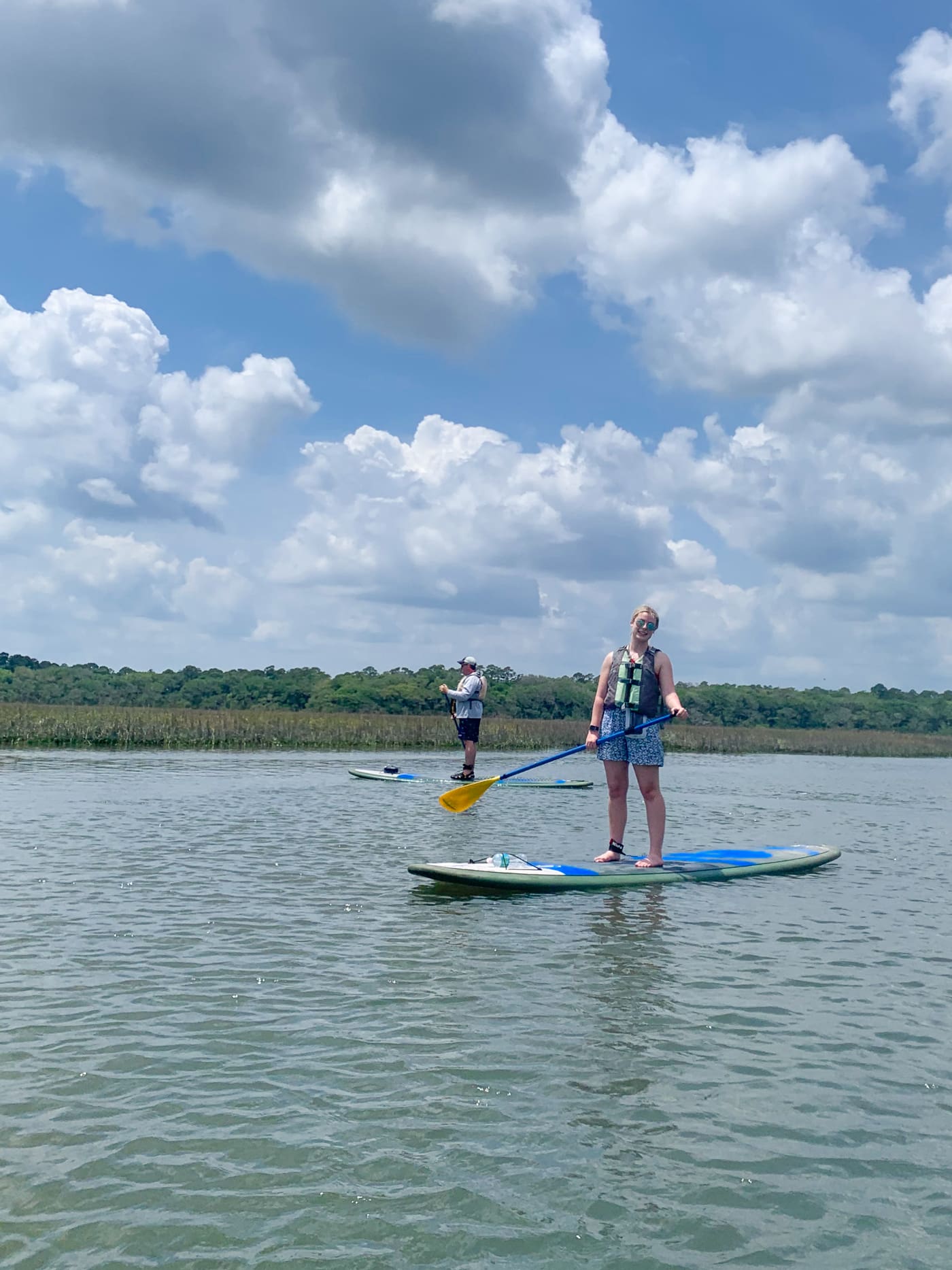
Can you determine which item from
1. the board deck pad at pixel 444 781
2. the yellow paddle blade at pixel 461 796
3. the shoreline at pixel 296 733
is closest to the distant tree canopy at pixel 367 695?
the shoreline at pixel 296 733

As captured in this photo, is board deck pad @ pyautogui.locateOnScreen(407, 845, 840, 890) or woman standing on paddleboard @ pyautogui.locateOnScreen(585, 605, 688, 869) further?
woman standing on paddleboard @ pyautogui.locateOnScreen(585, 605, 688, 869)

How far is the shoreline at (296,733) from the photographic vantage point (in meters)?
29.8

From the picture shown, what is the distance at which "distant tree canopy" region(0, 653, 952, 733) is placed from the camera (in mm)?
57750

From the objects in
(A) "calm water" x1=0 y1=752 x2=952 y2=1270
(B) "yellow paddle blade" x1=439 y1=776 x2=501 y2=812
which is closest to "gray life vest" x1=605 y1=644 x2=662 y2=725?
(A) "calm water" x1=0 y1=752 x2=952 y2=1270

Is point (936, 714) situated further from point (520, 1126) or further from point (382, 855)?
point (520, 1126)

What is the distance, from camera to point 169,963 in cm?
630

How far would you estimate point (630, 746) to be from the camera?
9.88m

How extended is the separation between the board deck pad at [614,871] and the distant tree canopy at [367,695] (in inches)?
1660

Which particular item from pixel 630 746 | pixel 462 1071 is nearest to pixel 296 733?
pixel 630 746

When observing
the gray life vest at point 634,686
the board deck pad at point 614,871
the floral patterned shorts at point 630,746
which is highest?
the gray life vest at point 634,686

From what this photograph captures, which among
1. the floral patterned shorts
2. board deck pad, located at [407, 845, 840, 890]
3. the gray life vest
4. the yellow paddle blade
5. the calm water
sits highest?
the gray life vest

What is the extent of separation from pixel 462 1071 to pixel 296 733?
96.2 feet

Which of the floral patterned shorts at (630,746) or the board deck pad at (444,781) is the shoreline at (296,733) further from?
the floral patterned shorts at (630,746)

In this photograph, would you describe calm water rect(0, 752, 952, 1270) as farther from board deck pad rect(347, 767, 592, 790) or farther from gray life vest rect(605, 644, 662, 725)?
board deck pad rect(347, 767, 592, 790)
